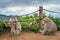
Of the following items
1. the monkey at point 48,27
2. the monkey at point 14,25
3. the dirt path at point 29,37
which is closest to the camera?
the dirt path at point 29,37

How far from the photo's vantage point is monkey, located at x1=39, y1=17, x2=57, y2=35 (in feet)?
23.7

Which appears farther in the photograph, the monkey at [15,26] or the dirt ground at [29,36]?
the monkey at [15,26]

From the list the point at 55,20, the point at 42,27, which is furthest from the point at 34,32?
the point at 55,20

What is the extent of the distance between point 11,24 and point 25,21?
0.55 meters

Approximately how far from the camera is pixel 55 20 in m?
8.09

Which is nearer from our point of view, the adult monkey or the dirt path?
the dirt path

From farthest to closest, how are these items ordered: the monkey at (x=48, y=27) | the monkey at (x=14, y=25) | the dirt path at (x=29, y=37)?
the monkey at (x=48, y=27) → the monkey at (x=14, y=25) → the dirt path at (x=29, y=37)

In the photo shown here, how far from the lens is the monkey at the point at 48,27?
7219mm

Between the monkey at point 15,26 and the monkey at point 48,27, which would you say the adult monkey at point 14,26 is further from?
the monkey at point 48,27

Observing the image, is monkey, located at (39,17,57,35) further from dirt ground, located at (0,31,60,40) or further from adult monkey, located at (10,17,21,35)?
adult monkey, located at (10,17,21,35)

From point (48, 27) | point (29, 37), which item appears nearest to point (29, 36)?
point (29, 37)

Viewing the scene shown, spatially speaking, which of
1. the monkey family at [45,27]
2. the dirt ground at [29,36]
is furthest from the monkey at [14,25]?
the dirt ground at [29,36]

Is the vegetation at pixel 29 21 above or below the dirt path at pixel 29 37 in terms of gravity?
above

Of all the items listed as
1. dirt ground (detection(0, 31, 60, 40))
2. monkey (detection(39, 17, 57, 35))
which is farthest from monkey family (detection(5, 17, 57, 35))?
dirt ground (detection(0, 31, 60, 40))
